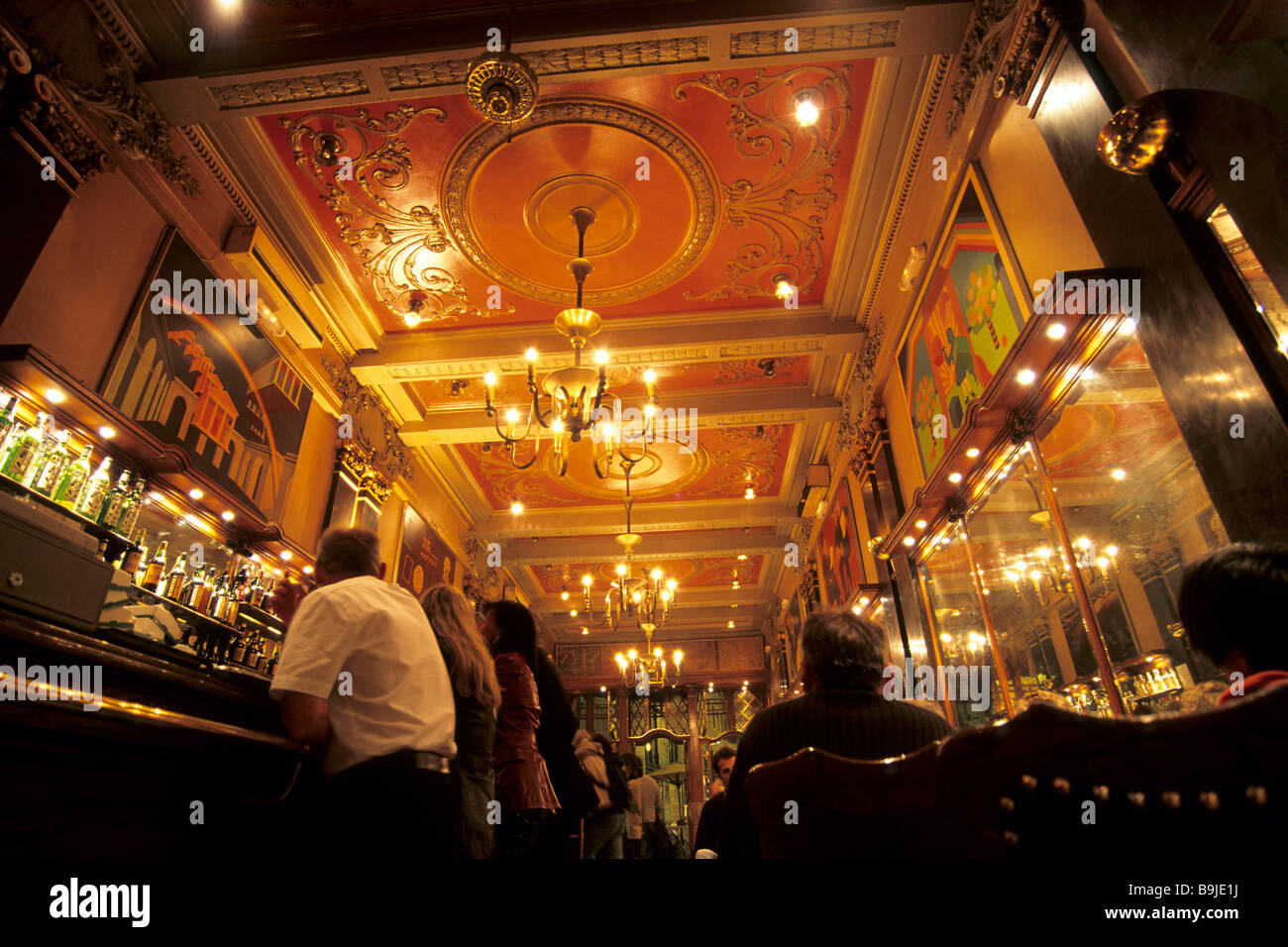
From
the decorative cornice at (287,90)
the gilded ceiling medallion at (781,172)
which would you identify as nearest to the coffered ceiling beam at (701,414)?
the gilded ceiling medallion at (781,172)

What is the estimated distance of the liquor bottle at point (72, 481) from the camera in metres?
3.26

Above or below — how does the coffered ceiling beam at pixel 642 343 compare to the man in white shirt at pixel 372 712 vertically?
above

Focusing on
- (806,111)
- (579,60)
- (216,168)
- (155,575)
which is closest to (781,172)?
(806,111)

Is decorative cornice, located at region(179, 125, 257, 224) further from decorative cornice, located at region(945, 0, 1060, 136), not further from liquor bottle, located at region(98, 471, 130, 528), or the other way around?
decorative cornice, located at region(945, 0, 1060, 136)

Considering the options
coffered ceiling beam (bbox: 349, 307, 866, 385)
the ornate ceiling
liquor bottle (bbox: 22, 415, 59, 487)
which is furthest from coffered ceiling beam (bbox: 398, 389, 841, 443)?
liquor bottle (bbox: 22, 415, 59, 487)

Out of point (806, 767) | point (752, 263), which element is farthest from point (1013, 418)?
point (806, 767)

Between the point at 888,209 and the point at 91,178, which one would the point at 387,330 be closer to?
the point at 91,178

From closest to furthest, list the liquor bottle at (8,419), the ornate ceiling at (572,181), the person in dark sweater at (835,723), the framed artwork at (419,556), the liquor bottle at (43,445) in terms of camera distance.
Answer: the person in dark sweater at (835,723)
the liquor bottle at (8,419)
the liquor bottle at (43,445)
the ornate ceiling at (572,181)
the framed artwork at (419,556)

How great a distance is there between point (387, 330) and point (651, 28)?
12.6 ft

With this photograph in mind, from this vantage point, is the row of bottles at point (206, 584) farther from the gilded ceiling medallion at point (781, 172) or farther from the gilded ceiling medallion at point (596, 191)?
the gilded ceiling medallion at point (781, 172)

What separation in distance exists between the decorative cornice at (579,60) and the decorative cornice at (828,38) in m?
0.25

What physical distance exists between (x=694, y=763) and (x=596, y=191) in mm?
12088

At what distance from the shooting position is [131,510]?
3732mm

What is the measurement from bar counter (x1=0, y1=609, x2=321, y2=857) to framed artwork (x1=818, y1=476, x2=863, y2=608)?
231 inches
